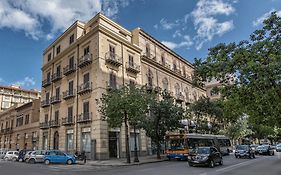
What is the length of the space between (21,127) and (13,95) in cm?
3440

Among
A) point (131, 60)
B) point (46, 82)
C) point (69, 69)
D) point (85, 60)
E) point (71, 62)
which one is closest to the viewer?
point (85, 60)

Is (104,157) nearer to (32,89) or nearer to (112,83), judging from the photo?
(112,83)

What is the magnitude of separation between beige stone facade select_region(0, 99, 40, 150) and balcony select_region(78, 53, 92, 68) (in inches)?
690

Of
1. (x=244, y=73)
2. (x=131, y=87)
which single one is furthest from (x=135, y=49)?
(x=244, y=73)

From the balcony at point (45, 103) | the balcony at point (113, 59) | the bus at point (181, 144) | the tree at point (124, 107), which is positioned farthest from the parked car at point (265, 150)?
the balcony at point (45, 103)

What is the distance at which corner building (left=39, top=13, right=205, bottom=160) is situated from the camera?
29281 mm

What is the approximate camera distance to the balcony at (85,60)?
100 ft

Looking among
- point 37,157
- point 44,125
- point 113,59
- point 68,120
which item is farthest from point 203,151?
point 44,125

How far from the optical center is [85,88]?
3038cm

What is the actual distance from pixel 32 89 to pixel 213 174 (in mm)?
81132

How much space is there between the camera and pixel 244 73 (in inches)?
369

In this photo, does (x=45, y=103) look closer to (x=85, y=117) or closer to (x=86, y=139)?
(x=85, y=117)

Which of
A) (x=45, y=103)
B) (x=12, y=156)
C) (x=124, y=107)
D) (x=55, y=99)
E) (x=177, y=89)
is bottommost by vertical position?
(x=12, y=156)

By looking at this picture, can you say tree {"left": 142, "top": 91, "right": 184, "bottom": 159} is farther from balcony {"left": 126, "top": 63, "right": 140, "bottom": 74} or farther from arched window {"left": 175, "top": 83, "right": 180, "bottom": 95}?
arched window {"left": 175, "top": 83, "right": 180, "bottom": 95}
